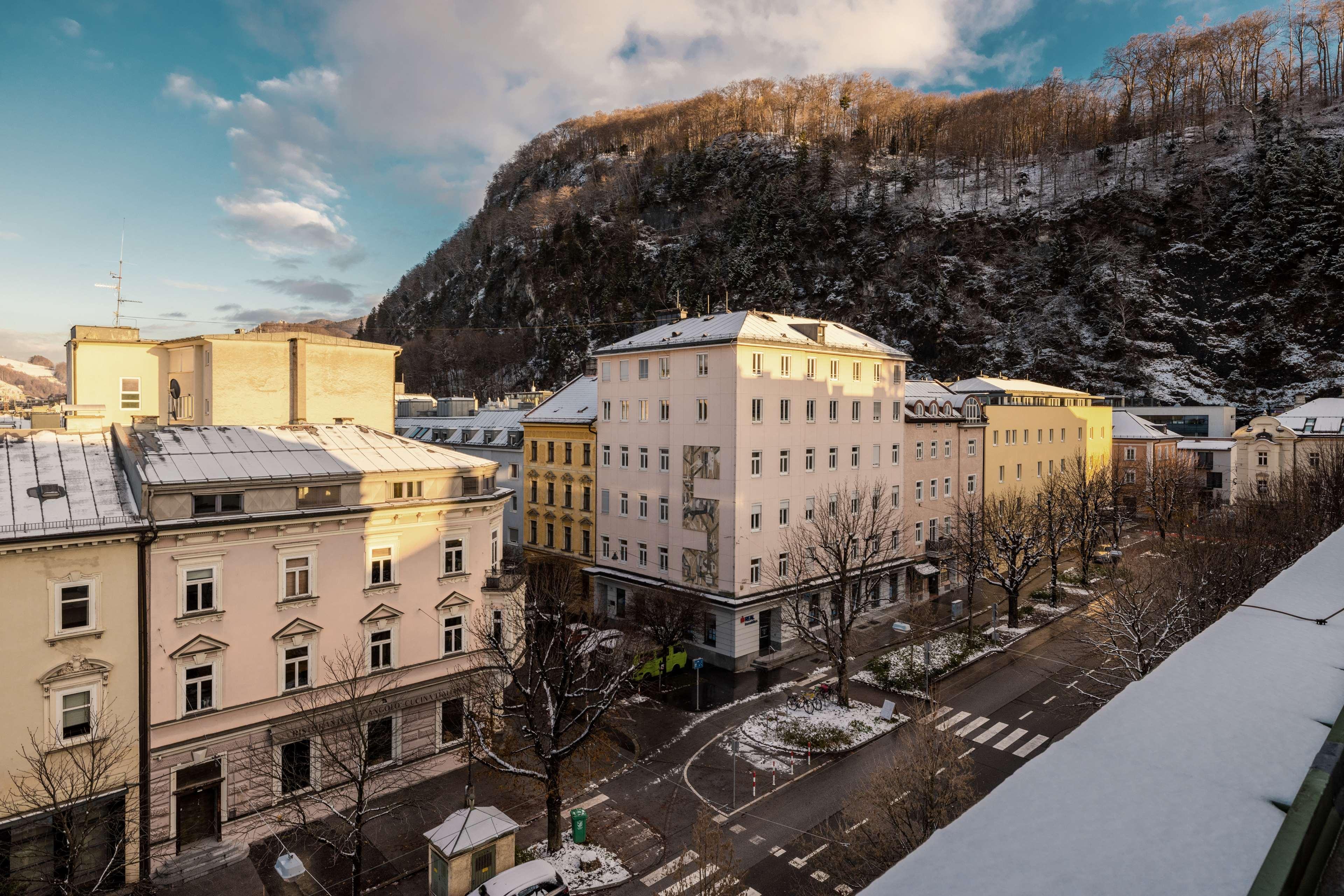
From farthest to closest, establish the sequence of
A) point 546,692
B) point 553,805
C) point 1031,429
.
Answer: point 1031,429
point 546,692
point 553,805

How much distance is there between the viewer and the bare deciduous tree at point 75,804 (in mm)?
15883

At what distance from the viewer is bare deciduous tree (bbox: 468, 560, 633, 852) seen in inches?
720

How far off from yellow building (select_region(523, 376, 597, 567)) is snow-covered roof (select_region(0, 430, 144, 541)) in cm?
2260

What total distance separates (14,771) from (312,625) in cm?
677

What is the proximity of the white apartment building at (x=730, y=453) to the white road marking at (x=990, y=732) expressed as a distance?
34.8ft

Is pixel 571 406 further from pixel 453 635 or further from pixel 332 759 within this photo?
pixel 332 759

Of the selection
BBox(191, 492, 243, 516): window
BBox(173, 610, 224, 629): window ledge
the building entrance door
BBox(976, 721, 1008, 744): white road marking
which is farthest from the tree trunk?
BBox(976, 721, 1008, 744): white road marking

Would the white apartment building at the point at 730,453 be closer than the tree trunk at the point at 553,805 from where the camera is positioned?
No

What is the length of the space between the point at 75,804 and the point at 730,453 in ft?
80.0

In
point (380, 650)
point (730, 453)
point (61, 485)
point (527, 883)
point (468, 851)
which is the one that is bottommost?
point (527, 883)

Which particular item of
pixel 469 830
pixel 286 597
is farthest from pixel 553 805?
pixel 286 597

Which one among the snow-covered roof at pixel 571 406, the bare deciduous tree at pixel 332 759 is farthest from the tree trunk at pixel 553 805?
the snow-covered roof at pixel 571 406

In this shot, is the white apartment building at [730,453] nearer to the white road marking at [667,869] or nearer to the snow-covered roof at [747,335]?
the snow-covered roof at [747,335]

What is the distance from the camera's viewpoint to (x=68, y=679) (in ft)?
55.8
